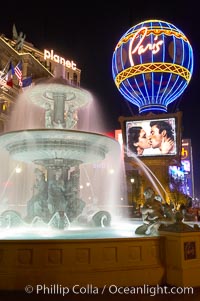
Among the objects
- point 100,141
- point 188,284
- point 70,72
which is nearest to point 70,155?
point 100,141

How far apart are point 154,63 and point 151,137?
33.4 ft

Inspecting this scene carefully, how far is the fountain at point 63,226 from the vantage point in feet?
22.9

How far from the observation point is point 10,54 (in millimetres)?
53812

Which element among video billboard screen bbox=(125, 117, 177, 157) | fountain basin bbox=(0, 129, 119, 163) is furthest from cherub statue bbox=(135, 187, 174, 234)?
video billboard screen bbox=(125, 117, 177, 157)

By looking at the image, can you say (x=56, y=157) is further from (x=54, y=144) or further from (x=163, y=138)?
(x=163, y=138)

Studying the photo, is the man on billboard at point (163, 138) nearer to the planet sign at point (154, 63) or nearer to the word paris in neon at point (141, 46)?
the planet sign at point (154, 63)

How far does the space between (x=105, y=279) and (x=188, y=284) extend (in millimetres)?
1693

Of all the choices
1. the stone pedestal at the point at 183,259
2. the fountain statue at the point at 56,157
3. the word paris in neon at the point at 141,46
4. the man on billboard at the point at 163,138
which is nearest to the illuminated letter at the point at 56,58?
the word paris in neon at the point at 141,46

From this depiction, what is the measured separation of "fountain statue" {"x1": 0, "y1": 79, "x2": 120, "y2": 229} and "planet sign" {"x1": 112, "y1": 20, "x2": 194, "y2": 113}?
116ft

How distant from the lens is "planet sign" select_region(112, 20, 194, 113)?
4716 centimetres

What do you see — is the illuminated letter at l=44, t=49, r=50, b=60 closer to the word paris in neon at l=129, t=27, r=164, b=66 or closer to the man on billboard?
the word paris in neon at l=129, t=27, r=164, b=66

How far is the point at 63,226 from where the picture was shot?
11.6m

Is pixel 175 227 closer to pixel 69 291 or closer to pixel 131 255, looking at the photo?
pixel 131 255

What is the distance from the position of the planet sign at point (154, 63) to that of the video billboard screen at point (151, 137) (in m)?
2.99
